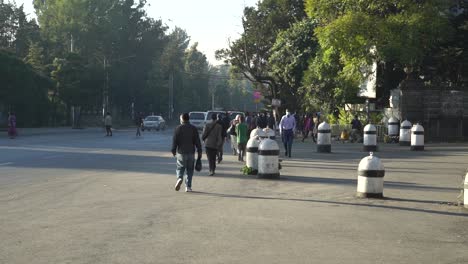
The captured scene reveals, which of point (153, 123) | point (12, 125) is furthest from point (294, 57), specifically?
point (12, 125)

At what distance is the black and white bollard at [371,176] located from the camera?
44.5 ft

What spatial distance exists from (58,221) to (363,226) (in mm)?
4553

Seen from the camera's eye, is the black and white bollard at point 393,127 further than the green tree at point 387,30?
Yes

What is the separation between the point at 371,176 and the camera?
13617 mm

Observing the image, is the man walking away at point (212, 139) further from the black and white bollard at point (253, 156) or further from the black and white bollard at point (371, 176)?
the black and white bollard at point (371, 176)

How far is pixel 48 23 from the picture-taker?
94250mm

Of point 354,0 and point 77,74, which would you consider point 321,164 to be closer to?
point 354,0

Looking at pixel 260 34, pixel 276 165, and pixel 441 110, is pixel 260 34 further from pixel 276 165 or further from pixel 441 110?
pixel 276 165

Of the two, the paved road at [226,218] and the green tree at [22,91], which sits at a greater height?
the green tree at [22,91]

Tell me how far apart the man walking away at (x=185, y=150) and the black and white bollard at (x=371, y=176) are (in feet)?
11.6

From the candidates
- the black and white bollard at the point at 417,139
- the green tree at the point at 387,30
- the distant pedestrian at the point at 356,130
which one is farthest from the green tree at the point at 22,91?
the black and white bollard at the point at 417,139

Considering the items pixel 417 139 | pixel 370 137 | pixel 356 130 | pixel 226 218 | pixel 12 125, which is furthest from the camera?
pixel 12 125

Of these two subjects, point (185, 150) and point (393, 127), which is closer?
point (185, 150)

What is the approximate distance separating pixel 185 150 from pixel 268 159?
10.1ft
